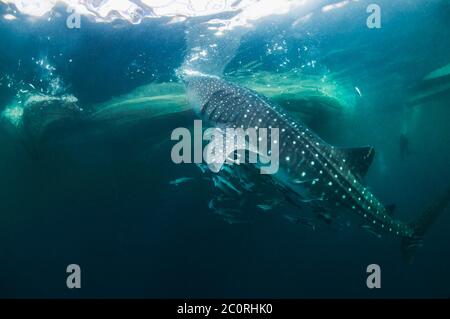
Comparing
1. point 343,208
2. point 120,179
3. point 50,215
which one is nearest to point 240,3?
point 343,208

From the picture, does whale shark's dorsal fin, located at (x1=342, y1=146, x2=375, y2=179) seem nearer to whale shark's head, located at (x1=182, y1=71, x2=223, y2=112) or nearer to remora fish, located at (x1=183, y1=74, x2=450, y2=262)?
remora fish, located at (x1=183, y1=74, x2=450, y2=262)

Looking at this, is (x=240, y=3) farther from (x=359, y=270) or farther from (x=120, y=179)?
(x=359, y=270)

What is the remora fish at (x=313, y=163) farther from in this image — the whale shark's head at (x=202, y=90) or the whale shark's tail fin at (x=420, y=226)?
the whale shark's tail fin at (x=420, y=226)

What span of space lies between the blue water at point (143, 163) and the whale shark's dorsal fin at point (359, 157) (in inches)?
173

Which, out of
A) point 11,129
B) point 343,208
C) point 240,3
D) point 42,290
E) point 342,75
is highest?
point 342,75

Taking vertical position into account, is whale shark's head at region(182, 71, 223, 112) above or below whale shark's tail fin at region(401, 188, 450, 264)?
above

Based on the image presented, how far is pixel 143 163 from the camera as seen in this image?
1394 cm

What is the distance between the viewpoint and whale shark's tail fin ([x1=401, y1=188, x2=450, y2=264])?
6.85 metres

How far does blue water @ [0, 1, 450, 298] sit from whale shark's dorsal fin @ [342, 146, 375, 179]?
440 cm

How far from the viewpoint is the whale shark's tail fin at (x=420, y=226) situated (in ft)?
22.5

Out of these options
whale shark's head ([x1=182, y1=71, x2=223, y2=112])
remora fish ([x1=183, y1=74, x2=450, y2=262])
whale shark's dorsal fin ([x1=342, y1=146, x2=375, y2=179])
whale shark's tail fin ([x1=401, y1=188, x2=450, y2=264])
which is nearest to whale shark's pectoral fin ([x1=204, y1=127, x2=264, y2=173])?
remora fish ([x1=183, y1=74, x2=450, y2=262])

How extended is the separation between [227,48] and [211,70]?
134 centimetres
